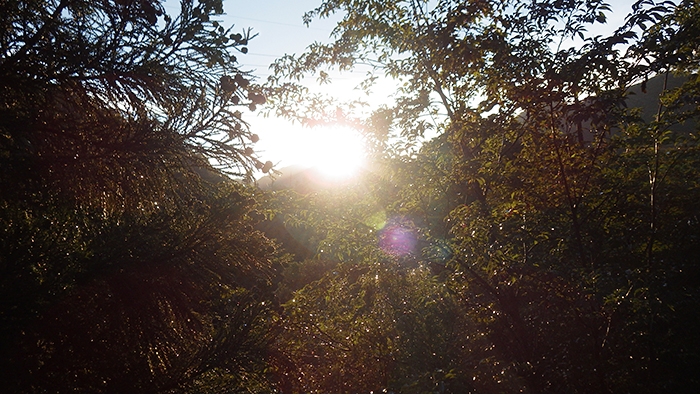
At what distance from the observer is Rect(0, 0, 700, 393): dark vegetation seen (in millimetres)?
2094

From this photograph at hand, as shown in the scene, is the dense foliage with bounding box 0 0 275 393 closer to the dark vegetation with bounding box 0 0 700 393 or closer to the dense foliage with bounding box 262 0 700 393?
the dark vegetation with bounding box 0 0 700 393

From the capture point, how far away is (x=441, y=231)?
411 centimetres

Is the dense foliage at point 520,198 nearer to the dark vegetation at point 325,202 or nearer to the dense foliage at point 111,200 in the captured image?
the dark vegetation at point 325,202

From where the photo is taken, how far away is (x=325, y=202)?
3506 millimetres

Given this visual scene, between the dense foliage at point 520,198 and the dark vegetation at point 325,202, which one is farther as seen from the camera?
the dense foliage at point 520,198

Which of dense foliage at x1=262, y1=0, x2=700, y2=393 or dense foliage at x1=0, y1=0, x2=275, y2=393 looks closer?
dense foliage at x1=0, y1=0, x2=275, y2=393

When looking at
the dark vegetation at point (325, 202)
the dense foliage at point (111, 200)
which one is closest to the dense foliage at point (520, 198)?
the dark vegetation at point (325, 202)

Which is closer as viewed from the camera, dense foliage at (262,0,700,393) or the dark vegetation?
the dark vegetation

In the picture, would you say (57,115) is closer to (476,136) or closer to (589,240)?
(476,136)

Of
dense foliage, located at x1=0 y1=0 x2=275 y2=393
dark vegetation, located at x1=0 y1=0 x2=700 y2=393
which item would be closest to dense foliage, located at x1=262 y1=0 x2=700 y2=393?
dark vegetation, located at x1=0 y1=0 x2=700 y2=393

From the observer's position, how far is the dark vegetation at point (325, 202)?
2.09 m

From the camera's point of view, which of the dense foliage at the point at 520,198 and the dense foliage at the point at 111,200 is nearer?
the dense foliage at the point at 111,200

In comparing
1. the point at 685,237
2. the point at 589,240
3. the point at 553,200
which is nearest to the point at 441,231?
the point at 553,200

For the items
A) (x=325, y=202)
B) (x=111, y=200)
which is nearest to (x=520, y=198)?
(x=325, y=202)
